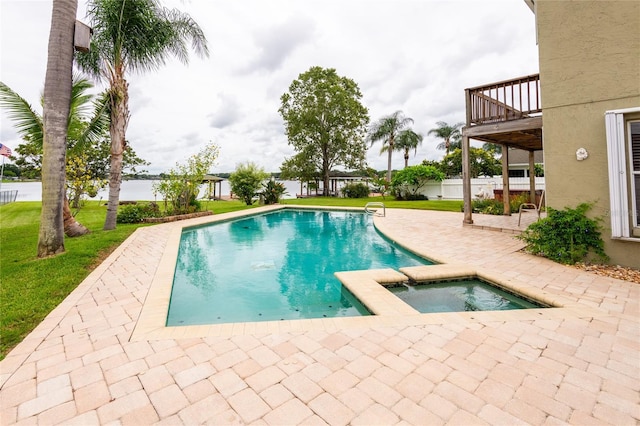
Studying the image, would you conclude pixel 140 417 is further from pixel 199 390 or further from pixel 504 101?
pixel 504 101

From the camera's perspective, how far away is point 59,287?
4.53 meters

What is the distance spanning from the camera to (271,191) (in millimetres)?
20422

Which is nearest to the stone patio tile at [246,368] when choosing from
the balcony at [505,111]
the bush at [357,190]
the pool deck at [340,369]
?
the pool deck at [340,369]

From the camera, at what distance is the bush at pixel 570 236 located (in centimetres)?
535

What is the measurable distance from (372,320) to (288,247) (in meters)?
5.62

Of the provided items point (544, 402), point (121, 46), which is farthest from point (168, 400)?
point (121, 46)

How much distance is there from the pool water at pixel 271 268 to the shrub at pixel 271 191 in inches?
329

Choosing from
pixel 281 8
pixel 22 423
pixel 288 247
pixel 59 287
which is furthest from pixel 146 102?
pixel 22 423

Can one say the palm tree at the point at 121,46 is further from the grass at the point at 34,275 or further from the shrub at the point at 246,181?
the shrub at the point at 246,181

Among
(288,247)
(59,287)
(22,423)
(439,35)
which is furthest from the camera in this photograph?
(439,35)

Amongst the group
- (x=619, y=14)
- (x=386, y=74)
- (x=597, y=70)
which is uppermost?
(x=386, y=74)

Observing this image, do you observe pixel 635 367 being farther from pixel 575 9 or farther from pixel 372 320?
pixel 575 9

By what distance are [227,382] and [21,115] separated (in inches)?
410

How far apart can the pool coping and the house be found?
2.43 metres
